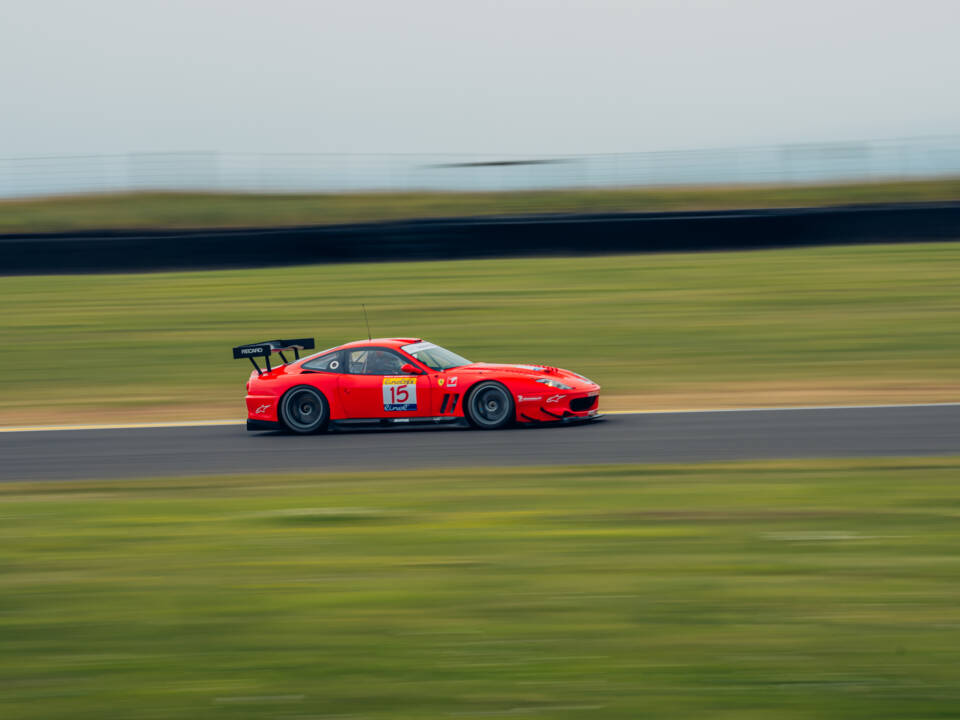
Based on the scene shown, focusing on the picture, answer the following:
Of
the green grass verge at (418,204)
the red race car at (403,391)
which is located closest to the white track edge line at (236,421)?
the red race car at (403,391)

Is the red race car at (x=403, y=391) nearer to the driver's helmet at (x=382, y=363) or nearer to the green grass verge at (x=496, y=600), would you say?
the driver's helmet at (x=382, y=363)

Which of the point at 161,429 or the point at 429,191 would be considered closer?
the point at 161,429

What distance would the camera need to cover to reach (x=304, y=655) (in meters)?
4.51

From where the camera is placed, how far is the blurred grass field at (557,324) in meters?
13.9

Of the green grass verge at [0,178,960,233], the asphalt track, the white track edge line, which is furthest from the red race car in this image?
the green grass verge at [0,178,960,233]

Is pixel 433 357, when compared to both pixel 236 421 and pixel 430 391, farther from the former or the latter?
pixel 236 421

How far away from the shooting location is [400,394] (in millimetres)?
10836

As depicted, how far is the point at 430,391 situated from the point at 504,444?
1241mm

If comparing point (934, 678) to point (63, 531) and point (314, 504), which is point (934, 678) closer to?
point (314, 504)

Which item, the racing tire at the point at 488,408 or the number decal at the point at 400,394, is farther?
the number decal at the point at 400,394

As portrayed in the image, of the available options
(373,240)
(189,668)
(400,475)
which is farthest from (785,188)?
(189,668)

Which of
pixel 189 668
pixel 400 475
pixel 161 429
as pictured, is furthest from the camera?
pixel 161 429

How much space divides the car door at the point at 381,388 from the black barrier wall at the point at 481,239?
9.81 m

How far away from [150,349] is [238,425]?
17.9 feet
